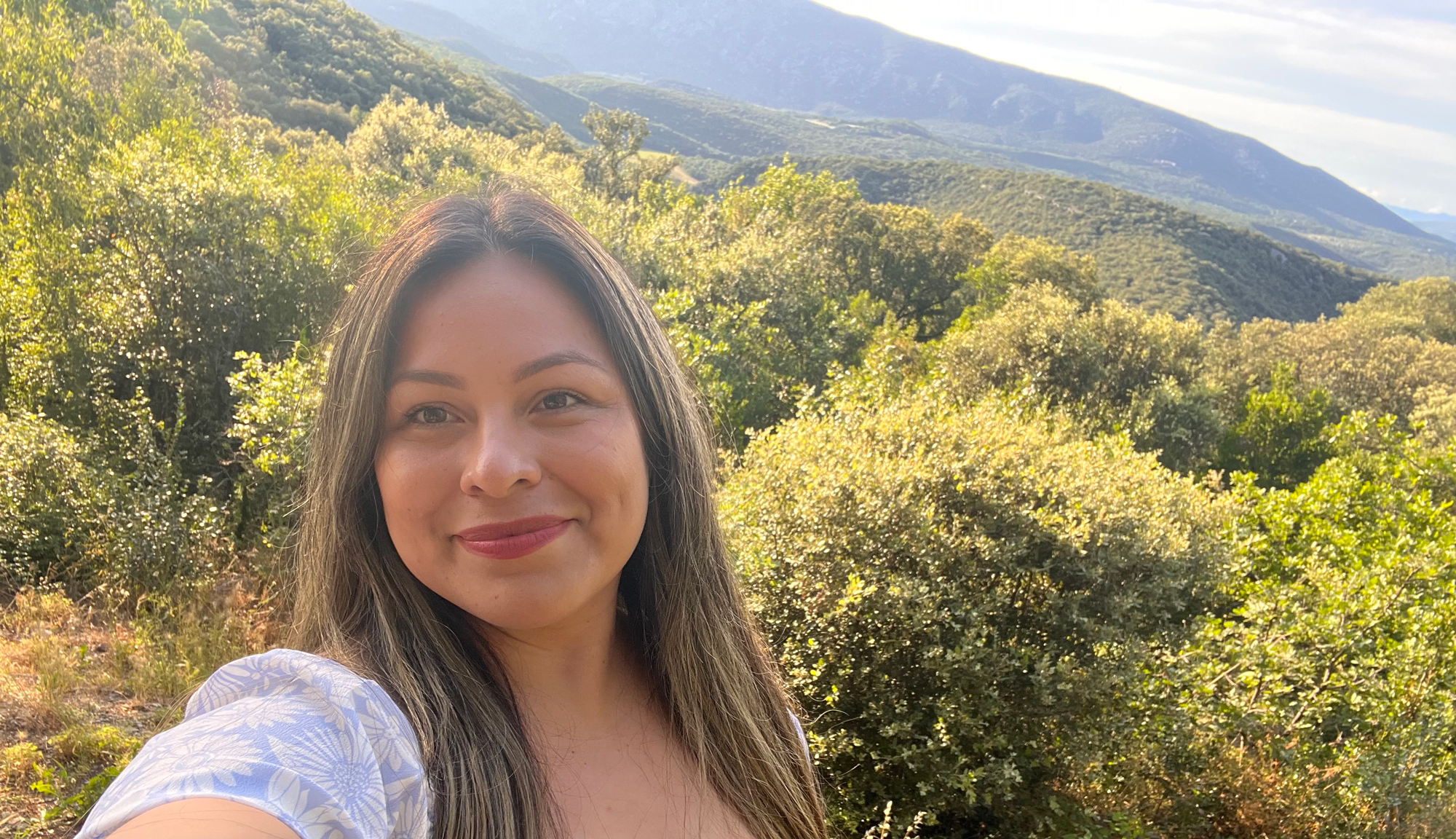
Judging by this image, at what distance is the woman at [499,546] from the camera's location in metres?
1.32

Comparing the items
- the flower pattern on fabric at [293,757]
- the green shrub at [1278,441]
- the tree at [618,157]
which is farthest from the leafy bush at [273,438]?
Result: the tree at [618,157]

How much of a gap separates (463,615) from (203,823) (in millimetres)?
722

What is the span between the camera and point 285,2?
53500 mm

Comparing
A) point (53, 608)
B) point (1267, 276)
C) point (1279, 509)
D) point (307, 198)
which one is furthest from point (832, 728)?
point (1267, 276)

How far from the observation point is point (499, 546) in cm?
143

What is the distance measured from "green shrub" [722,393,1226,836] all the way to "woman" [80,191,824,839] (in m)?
3.70

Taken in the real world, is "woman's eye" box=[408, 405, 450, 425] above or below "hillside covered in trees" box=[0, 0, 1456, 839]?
above

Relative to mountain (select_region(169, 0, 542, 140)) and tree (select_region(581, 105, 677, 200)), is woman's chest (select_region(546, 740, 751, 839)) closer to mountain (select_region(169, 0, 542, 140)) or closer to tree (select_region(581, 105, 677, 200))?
Answer: mountain (select_region(169, 0, 542, 140))

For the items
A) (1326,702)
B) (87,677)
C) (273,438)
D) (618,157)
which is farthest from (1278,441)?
(618,157)

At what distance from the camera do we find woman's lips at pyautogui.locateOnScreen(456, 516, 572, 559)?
1.42 m

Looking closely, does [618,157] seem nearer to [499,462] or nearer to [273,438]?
[273,438]

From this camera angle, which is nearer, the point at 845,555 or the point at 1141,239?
the point at 845,555

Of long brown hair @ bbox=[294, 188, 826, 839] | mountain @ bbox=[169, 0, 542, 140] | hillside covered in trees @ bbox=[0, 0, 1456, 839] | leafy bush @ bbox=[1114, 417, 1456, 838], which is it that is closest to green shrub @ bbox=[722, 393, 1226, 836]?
hillside covered in trees @ bbox=[0, 0, 1456, 839]

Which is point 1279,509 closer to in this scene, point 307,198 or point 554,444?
point 554,444
